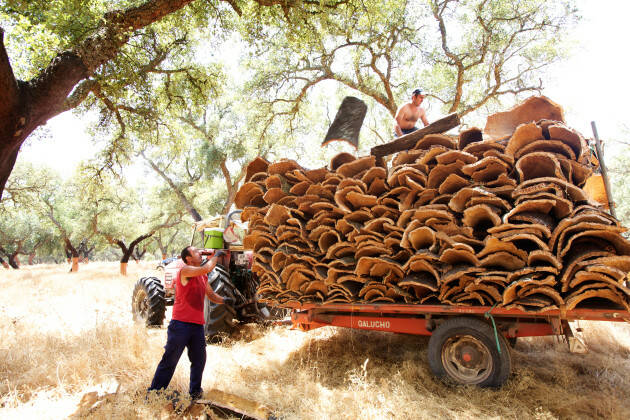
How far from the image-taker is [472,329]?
12.3 ft

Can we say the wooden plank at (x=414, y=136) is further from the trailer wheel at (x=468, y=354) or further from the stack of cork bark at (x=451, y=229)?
the trailer wheel at (x=468, y=354)

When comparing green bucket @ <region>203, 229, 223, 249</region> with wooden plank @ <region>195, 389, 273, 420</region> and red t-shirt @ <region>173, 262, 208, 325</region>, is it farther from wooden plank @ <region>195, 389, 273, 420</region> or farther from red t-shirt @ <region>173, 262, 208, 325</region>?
wooden plank @ <region>195, 389, 273, 420</region>

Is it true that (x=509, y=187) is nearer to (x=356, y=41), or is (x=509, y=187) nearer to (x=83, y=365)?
(x=83, y=365)

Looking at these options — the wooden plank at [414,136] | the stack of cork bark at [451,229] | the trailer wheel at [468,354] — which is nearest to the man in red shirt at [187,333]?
the stack of cork bark at [451,229]

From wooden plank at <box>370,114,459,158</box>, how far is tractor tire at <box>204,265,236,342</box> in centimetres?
320

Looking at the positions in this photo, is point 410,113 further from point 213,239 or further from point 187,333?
point 187,333

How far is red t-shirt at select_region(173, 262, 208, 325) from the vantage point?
12.5 feet

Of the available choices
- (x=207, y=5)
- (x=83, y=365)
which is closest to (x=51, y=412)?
(x=83, y=365)

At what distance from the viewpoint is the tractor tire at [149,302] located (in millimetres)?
7027

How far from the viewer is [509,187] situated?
139 inches

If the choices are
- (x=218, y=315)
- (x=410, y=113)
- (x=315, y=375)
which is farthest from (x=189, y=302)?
(x=410, y=113)

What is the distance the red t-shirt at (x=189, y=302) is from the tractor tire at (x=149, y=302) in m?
3.57

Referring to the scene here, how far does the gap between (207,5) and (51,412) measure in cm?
823

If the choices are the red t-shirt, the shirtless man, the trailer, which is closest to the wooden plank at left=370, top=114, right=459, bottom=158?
the trailer
